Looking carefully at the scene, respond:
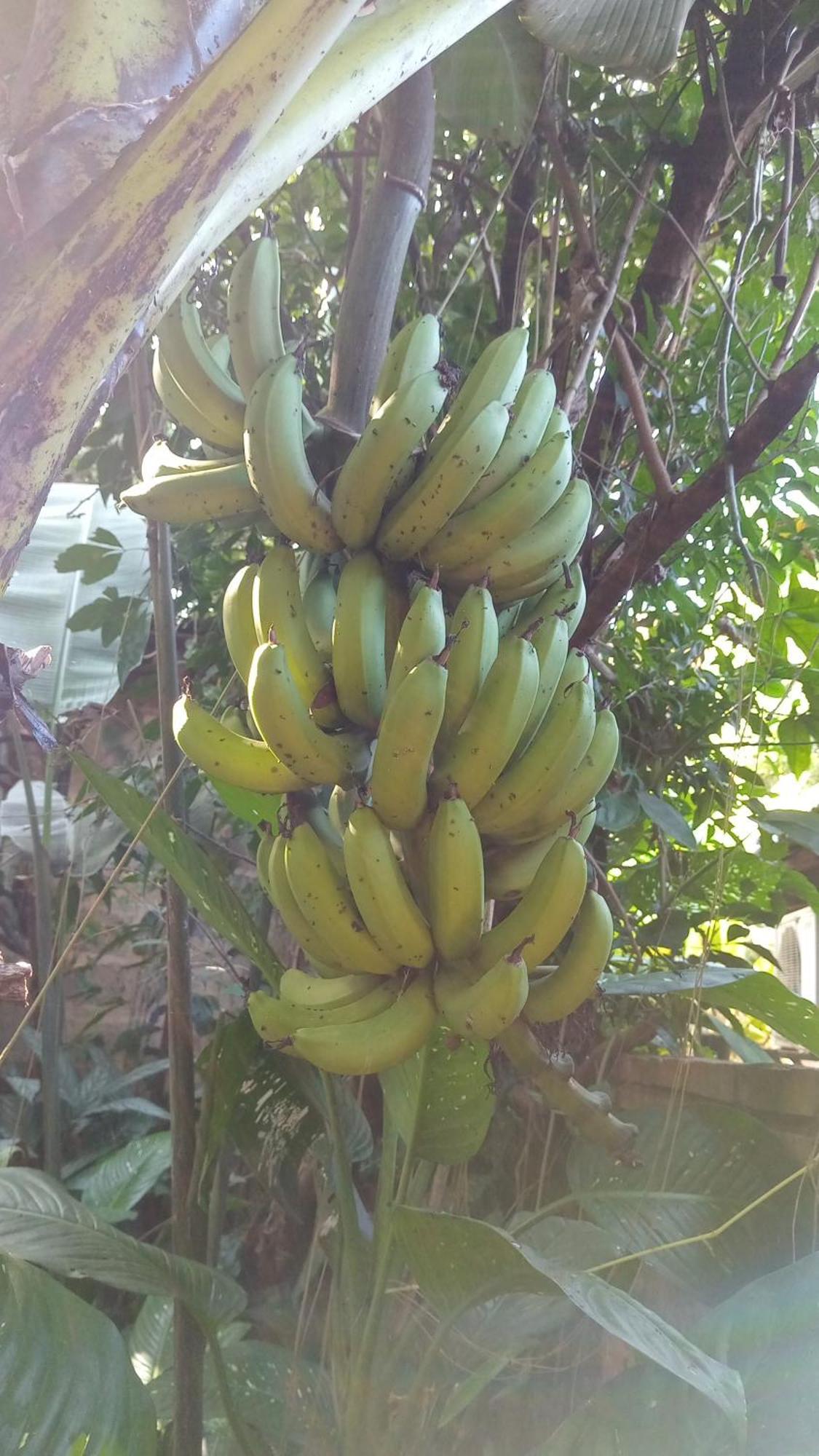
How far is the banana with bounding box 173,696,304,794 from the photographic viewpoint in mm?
739

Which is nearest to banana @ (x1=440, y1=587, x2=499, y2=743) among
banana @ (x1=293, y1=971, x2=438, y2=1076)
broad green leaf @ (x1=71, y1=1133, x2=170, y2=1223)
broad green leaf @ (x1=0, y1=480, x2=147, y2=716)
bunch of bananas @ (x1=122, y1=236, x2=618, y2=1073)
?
bunch of bananas @ (x1=122, y1=236, x2=618, y2=1073)

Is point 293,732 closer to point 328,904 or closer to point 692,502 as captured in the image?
point 328,904

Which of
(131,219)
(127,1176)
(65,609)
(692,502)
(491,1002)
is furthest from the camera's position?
(65,609)

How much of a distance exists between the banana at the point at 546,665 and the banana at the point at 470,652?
0.16 feet

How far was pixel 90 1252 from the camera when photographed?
2.78 ft

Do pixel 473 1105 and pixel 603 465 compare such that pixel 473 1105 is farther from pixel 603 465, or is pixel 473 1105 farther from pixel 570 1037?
pixel 603 465

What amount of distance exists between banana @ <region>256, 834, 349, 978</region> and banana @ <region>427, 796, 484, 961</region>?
3.9 inches

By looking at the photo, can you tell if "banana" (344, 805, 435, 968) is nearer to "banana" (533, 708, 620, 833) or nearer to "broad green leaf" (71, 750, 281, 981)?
"banana" (533, 708, 620, 833)

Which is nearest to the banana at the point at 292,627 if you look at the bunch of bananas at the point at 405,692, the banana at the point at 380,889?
the bunch of bananas at the point at 405,692

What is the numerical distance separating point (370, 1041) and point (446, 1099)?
0.27 metres

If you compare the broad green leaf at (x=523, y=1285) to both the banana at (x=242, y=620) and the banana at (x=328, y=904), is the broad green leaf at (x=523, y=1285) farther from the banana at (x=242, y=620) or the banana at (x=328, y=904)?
the banana at (x=242, y=620)

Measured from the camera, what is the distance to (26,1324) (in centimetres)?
76

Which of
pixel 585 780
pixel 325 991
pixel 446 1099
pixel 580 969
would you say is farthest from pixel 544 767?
pixel 446 1099

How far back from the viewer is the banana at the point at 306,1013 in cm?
71
